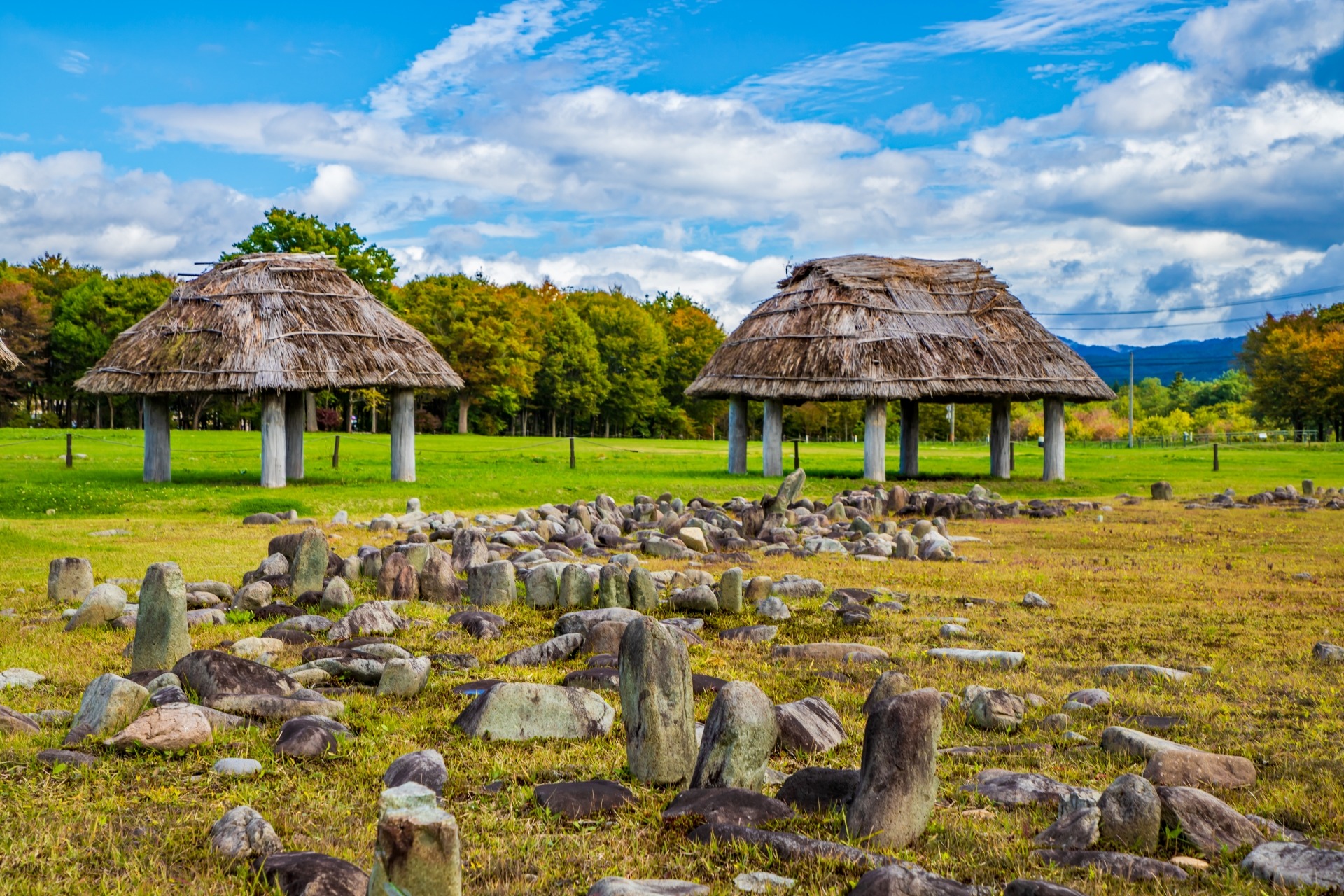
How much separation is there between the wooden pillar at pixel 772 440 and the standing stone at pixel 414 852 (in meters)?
27.0

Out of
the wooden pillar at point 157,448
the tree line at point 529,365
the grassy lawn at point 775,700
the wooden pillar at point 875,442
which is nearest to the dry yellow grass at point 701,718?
the grassy lawn at point 775,700

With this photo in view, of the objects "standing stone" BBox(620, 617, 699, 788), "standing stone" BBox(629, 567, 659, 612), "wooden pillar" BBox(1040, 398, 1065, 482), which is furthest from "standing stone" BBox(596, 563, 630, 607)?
"wooden pillar" BBox(1040, 398, 1065, 482)

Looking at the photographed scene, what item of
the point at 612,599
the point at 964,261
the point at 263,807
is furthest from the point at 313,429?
the point at 263,807

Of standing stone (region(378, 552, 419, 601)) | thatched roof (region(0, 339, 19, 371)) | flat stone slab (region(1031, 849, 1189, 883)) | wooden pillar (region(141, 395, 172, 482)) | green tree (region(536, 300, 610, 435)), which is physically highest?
green tree (region(536, 300, 610, 435))

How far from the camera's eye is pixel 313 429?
2335 inches

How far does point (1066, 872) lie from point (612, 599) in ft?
21.2

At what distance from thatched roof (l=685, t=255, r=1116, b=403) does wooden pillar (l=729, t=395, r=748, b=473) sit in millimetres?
839

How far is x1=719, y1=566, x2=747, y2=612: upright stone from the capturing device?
34.4ft

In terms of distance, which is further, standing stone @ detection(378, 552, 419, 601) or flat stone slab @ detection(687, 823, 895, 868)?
standing stone @ detection(378, 552, 419, 601)

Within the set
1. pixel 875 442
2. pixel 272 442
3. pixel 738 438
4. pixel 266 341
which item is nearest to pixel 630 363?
pixel 738 438

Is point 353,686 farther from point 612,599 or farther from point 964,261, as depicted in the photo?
point 964,261

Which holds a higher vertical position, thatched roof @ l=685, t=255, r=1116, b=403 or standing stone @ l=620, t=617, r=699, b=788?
thatched roof @ l=685, t=255, r=1116, b=403

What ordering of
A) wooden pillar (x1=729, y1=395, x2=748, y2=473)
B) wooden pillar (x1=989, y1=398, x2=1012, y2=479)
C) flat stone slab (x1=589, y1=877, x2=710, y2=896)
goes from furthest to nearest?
wooden pillar (x1=989, y1=398, x2=1012, y2=479), wooden pillar (x1=729, y1=395, x2=748, y2=473), flat stone slab (x1=589, y1=877, x2=710, y2=896)

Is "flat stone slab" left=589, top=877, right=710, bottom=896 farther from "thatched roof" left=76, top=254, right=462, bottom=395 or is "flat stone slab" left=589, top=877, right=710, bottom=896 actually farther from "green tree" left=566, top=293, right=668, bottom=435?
"green tree" left=566, top=293, right=668, bottom=435
